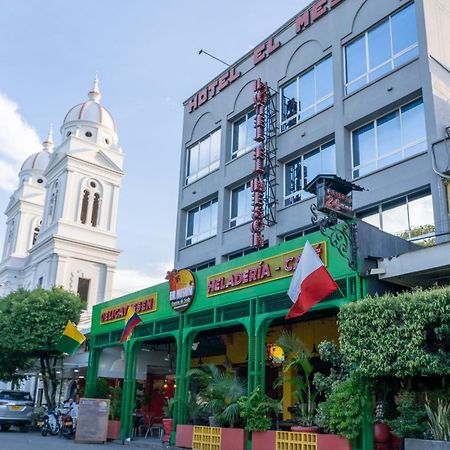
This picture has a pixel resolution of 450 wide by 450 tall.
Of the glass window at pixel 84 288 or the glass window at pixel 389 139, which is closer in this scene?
the glass window at pixel 389 139

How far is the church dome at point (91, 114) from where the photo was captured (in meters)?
49.9

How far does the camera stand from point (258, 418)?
44.6ft

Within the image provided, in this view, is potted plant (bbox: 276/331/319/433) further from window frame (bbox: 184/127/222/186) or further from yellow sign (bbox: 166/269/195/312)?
window frame (bbox: 184/127/222/186)

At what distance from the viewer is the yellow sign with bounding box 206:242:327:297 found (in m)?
14.0

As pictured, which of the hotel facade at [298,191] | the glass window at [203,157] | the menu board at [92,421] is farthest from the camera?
the glass window at [203,157]

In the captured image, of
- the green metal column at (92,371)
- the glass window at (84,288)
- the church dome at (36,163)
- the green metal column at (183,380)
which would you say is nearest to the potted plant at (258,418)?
the green metal column at (183,380)

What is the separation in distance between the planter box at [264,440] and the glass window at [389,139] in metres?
8.58

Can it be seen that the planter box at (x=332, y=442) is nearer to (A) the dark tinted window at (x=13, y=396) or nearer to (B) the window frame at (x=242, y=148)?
(B) the window frame at (x=242, y=148)

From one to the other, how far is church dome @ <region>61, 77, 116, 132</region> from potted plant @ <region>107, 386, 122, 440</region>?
3329 cm

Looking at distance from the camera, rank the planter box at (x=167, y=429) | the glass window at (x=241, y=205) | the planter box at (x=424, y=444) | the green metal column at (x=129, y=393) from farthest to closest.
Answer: the glass window at (x=241, y=205) < the green metal column at (x=129, y=393) < the planter box at (x=167, y=429) < the planter box at (x=424, y=444)

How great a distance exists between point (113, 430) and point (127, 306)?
4.53 m

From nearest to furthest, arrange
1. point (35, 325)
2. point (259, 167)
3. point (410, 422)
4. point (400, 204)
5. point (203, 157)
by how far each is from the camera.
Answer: point (410, 422) → point (400, 204) → point (259, 167) → point (203, 157) → point (35, 325)

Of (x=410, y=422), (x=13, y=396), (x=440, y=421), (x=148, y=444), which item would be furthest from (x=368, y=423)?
(x=13, y=396)

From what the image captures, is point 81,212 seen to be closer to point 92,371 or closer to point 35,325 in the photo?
point 35,325
